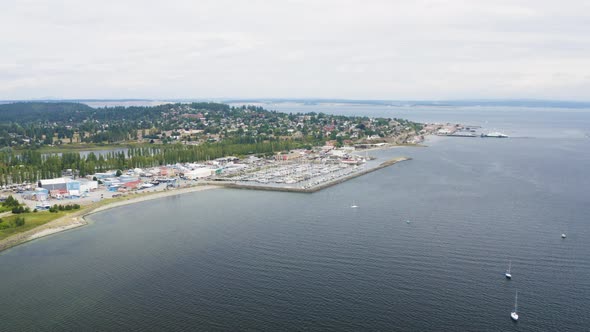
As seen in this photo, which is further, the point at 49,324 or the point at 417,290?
the point at 417,290

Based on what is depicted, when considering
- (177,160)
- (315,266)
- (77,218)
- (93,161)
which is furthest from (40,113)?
(315,266)

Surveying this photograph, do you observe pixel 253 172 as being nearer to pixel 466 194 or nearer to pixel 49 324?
→ pixel 466 194

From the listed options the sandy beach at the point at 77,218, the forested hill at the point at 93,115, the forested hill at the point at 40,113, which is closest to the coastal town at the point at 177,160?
A: the sandy beach at the point at 77,218

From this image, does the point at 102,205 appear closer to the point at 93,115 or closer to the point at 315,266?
the point at 315,266

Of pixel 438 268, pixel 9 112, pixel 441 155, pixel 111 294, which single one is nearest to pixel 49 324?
pixel 111 294

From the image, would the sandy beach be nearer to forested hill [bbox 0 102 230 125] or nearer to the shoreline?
the shoreline

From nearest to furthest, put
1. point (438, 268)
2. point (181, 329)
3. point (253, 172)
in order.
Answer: point (181, 329) → point (438, 268) → point (253, 172)
